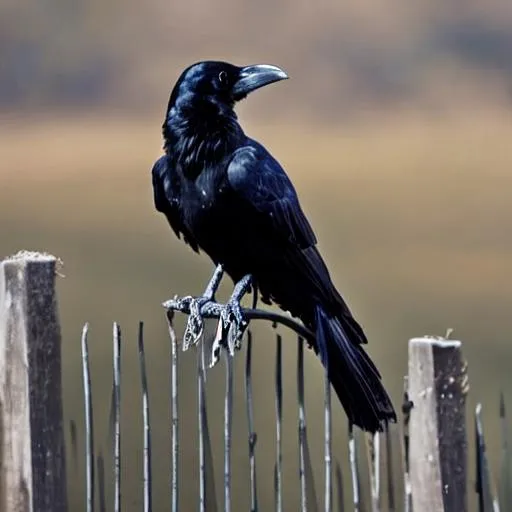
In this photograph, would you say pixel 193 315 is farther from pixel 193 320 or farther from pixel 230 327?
pixel 230 327

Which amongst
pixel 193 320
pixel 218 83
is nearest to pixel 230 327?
pixel 193 320

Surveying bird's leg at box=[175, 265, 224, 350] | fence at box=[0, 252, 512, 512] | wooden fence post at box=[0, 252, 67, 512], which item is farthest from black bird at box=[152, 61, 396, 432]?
wooden fence post at box=[0, 252, 67, 512]

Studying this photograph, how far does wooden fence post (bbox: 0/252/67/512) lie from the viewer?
5.62 feet

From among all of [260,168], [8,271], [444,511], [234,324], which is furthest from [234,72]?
[444,511]

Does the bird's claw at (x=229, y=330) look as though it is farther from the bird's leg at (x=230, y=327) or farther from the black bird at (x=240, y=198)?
the black bird at (x=240, y=198)

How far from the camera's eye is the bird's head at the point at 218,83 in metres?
2.10

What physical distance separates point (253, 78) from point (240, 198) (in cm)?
28

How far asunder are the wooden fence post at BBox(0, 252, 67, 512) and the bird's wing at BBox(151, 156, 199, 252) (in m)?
0.48

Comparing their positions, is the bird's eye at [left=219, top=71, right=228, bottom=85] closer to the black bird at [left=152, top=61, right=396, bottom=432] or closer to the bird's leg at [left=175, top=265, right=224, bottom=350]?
the black bird at [left=152, top=61, right=396, bottom=432]

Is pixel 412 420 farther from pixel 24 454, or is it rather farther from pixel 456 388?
pixel 24 454

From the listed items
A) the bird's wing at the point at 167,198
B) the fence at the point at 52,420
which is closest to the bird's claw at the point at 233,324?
the fence at the point at 52,420

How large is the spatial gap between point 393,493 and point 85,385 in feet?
1.96

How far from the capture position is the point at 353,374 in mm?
1946

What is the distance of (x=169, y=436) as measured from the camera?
2.10 metres
